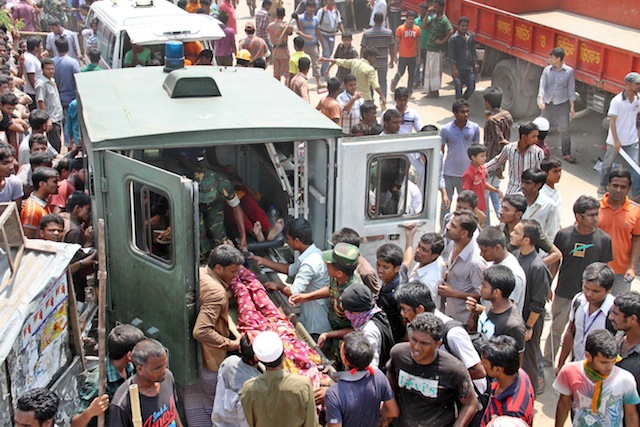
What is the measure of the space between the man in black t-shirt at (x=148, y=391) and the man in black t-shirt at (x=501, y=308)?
2114 millimetres

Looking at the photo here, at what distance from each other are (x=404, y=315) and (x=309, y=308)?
47.3 inches

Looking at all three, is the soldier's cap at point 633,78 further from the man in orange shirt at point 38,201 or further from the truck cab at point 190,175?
the man in orange shirt at point 38,201

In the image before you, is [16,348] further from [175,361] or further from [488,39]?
[488,39]

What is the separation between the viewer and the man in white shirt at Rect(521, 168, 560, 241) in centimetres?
701

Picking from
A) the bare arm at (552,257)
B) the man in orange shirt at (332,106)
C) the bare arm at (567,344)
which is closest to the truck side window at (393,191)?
the bare arm at (552,257)

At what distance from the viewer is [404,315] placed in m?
5.14

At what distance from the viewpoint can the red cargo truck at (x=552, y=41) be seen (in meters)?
11.3

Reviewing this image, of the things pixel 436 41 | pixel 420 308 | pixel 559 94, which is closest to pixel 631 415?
pixel 420 308

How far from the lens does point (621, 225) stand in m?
6.87

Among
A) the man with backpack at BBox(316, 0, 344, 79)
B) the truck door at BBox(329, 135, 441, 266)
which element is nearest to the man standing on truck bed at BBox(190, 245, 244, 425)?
the truck door at BBox(329, 135, 441, 266)

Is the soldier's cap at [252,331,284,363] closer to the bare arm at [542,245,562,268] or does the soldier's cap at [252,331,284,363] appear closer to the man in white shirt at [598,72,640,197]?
the bare arm at [542,245,562,268]

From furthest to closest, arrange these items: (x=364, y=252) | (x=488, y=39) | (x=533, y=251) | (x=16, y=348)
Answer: (x=488, y=39), (x=364, y=252), (x=533, y=251), (x=16, y=348)

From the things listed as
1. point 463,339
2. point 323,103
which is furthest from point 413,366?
point 323,103

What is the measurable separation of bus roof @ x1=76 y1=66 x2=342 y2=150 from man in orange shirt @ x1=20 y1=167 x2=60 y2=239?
1.67 ft
